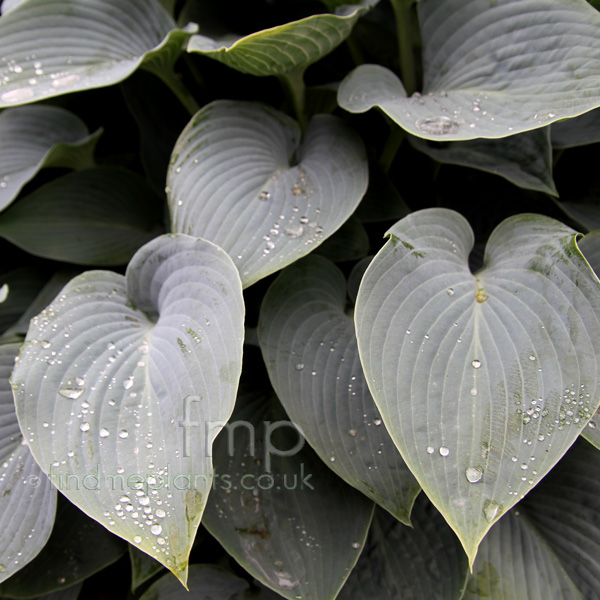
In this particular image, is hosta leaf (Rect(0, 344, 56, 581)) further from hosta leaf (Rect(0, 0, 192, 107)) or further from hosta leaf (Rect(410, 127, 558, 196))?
hosta leaf (Rect(410, 127, 558, 196))

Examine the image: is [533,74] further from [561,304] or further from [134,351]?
[134,351]

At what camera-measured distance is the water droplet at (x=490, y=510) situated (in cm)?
59

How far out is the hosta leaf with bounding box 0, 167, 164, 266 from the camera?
1105 millimetres

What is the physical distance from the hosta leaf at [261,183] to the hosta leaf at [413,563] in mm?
467

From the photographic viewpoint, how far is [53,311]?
785mm

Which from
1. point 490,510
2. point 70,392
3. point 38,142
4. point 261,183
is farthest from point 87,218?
point 490,510

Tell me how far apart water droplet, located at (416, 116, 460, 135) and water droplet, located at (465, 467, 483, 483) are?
50 cm

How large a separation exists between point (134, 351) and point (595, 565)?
2.48 feet

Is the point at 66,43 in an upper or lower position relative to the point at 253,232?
upper

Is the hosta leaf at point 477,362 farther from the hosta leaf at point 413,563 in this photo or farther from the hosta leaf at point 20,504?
the hosta leaf at point 20,504

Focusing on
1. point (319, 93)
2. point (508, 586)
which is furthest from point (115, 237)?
point (508, 586)

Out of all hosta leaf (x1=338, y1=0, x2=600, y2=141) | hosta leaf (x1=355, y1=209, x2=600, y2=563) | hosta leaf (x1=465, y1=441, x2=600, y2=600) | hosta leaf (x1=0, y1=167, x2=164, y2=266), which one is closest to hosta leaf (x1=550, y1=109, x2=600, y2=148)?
hosta leaf (x1=338, y1=0, x2=600, y2=141)

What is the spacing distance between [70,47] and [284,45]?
1.27 ft

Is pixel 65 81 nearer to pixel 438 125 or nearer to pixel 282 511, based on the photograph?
pixel 438 125
